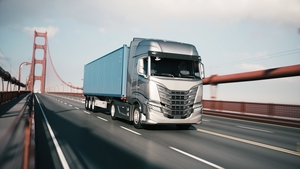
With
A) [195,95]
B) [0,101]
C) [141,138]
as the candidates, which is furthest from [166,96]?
[0,101]

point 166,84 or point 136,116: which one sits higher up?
point 166,84

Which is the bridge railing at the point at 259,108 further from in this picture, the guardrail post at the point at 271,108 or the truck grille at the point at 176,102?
the truck grille at the point at 176,102

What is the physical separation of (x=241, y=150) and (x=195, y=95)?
352 centimetres

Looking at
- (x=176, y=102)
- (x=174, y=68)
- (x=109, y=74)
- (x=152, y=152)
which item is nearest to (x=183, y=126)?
(x=176, y=102)

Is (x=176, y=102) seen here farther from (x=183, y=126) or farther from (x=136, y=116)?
(x=183, y=126)

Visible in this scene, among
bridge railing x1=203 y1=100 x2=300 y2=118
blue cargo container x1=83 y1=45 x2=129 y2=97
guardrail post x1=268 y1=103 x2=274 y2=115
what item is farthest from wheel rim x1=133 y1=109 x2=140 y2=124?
guardrail post x1=268 y1=103 x2=274 y2=115

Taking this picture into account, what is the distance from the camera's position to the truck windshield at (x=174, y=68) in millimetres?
10891

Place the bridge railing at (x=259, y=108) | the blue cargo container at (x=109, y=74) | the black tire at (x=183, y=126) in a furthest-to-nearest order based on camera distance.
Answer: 1. the bridge railing at (x=259, y=108)
2. the blue cargo container at (x=109, y=74)
3. the black tire at (x=183, y=126)

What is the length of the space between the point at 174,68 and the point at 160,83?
3.65 ft

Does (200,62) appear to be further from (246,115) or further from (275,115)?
(246,115)

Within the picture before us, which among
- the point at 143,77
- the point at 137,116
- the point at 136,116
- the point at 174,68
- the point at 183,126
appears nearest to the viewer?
the point at 143,77

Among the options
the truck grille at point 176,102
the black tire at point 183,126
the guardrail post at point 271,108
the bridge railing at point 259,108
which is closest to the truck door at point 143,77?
the truck grille at point 176,102

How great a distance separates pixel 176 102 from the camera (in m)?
10.5

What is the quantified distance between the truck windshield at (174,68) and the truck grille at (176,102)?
28.1 inches
